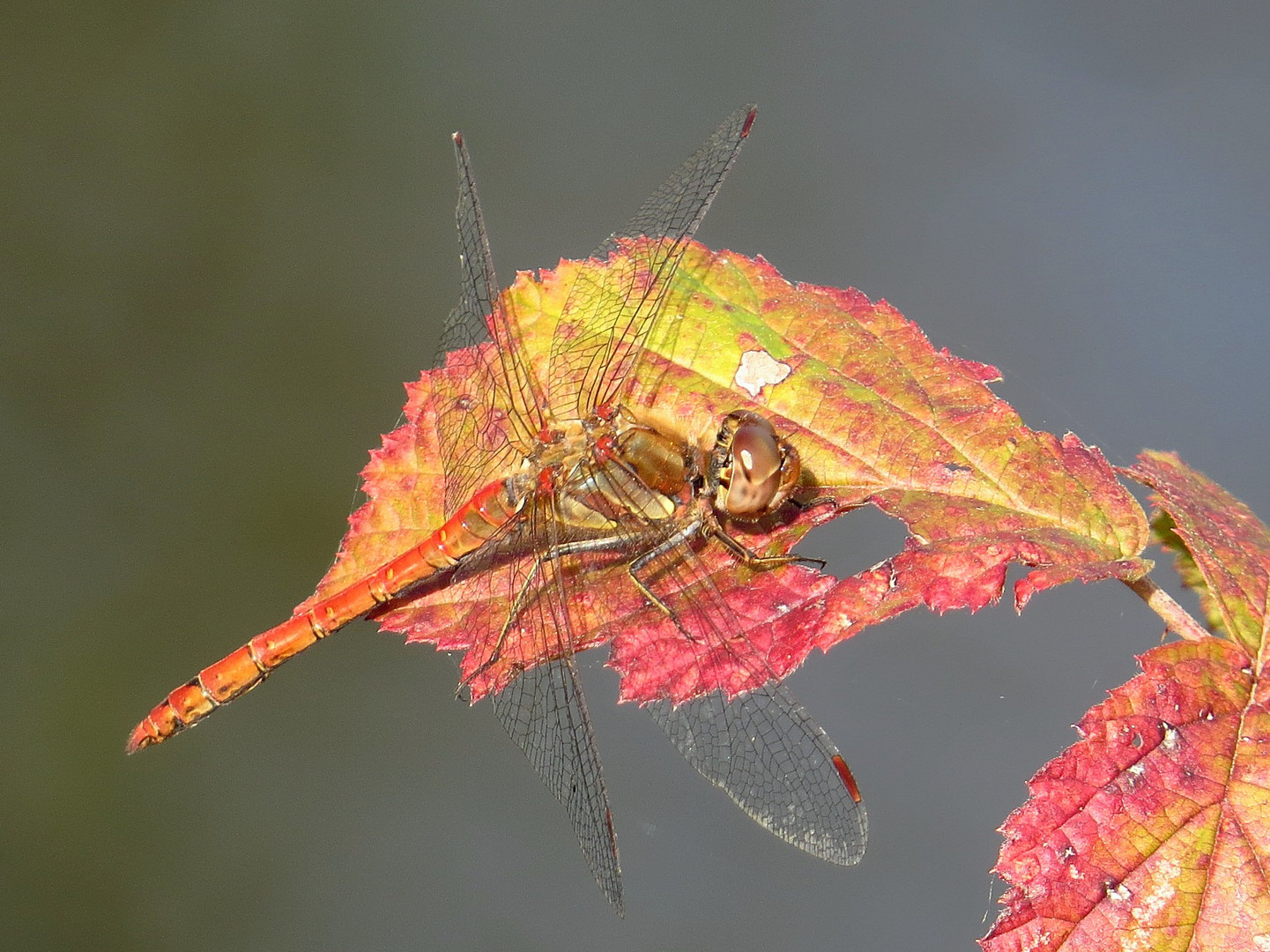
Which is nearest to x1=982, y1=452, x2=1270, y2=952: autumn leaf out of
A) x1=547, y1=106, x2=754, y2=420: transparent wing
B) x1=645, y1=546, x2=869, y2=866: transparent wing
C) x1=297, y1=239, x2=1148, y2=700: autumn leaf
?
x1=297, y1=239, x2=1148, y2=700: autumn leaf

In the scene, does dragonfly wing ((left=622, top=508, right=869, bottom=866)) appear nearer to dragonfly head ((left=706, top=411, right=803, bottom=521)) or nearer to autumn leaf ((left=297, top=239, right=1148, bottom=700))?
autumn leaf ((left=297, top=239, right=1148, bottom=700))

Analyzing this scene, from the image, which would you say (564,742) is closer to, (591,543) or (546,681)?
(546,681)

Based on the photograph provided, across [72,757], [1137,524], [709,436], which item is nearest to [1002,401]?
[1137,524]

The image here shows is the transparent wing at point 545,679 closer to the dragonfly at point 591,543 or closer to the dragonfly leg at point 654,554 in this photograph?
the dragonfly at point 591,543

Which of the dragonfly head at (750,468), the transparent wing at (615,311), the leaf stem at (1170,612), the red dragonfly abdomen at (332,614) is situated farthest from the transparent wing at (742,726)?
the leaf stem at (1170,612)

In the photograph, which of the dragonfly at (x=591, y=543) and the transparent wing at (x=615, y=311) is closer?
the dragonfly at (x=591, y=543)

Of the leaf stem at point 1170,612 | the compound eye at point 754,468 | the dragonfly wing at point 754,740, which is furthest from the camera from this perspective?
the compound eye at point 754,468
